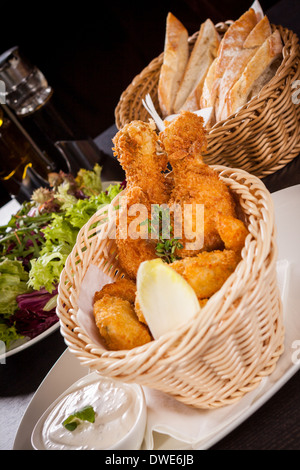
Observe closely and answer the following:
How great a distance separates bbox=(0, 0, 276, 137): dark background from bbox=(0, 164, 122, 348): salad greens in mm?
3234

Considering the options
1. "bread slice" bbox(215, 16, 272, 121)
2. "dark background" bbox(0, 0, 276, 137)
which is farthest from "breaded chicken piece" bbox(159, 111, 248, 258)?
"dark background" bbox(0, 0, 276, 137)

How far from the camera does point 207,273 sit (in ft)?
3.59

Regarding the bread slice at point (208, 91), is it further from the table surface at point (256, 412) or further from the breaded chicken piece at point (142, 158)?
the breaded chicken piece at point (142, 158)

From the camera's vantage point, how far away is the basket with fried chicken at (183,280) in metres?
0.92

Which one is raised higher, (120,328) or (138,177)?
(138,177)

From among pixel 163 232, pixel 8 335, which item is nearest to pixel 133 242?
pixel 163 232

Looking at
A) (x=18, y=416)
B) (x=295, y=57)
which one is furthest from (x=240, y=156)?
(x=18, y=416)

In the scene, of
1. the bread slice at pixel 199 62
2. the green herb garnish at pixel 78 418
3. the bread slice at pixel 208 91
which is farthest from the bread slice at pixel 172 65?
the green herb garnish at pixel 78 418

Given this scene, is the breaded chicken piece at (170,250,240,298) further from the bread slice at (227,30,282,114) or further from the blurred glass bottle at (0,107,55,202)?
the blurred glass bottle at (0,107,55,202)

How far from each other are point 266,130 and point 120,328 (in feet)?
3.48

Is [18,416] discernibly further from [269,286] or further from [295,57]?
[295,57]

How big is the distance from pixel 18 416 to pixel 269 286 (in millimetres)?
1145

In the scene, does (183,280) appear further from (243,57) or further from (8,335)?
(243,57)
